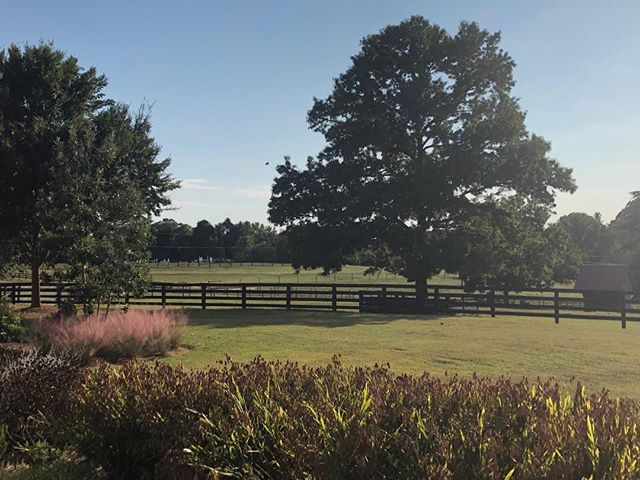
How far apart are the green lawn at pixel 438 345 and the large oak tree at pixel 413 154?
25.9 ft

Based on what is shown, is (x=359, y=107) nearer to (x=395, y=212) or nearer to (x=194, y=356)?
(x=395, y=212)

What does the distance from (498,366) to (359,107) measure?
2105 cm

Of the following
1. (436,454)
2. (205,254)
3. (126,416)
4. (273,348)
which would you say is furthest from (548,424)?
(205,254)

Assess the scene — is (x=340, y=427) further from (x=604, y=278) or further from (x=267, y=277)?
(x=267, y=277)

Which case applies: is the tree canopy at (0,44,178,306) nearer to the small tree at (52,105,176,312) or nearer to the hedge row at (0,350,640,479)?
the small tree at (52,105,176,312)

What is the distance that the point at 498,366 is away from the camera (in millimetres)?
10648

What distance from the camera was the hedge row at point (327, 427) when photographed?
2.84 metres

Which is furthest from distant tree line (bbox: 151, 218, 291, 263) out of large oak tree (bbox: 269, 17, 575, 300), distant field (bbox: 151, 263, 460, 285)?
large oak tree (bbox: 269, 17, 575, 300)

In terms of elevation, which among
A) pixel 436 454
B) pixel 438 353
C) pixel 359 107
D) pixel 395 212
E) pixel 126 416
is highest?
pixel 359 107

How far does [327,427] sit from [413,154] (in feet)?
89.8

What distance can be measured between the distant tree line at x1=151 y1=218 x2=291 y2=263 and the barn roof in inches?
2972

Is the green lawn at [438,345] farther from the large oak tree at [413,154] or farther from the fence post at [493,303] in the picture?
the large oak tree at [413,154]

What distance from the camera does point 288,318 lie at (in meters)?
21.4

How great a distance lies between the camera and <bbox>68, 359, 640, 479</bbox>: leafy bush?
2.82 metres
